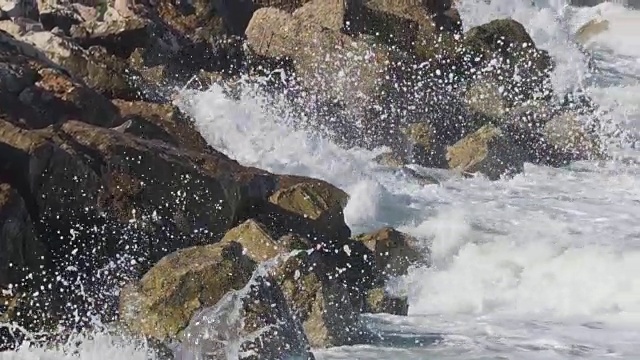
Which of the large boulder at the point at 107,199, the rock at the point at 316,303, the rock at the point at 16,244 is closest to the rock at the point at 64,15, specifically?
the large boulder at the point at 107,199

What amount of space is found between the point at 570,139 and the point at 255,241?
8506 mm

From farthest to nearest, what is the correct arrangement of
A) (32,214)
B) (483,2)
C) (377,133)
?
(483,2) < (377,133) < (32,214)

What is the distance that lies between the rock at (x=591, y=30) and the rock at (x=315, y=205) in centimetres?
2023

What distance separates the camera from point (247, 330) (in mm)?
5656

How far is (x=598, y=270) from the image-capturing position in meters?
9.01

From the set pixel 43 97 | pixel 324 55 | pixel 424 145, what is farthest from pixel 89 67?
pixel 424 145

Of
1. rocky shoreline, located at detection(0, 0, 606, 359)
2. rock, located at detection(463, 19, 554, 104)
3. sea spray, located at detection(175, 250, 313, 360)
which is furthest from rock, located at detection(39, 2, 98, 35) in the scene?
sea spray, located at detection(175, 250, 313, 360)

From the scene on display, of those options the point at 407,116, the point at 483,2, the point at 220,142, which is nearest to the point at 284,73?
the point at 407,116

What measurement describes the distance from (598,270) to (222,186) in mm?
3374

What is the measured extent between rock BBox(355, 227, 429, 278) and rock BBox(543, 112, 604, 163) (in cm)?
618

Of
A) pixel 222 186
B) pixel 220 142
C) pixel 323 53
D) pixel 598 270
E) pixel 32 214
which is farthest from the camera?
pixel 323 53

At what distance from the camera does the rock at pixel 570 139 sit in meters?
14.2

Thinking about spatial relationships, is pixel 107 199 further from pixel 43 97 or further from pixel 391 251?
pixel 391 251

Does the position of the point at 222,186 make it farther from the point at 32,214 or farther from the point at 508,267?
the point at 508,267
